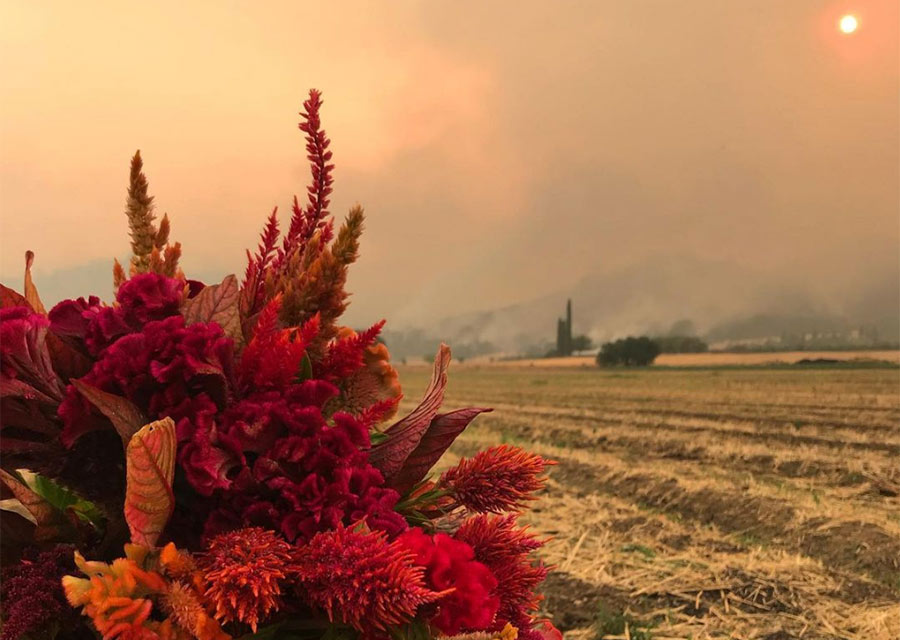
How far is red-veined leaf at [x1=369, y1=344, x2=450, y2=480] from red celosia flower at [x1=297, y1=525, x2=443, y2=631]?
0.55 ft

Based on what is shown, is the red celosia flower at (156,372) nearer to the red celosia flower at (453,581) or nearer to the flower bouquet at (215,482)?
the flower bouquet at (215,482)

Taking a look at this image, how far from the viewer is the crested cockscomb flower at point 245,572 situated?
0.76 meters

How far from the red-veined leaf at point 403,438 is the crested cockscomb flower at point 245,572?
19 centimetres

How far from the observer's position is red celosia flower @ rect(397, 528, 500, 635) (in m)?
0.84

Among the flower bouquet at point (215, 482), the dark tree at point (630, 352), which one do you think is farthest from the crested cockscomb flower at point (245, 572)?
the dark tree at point (630, 352)

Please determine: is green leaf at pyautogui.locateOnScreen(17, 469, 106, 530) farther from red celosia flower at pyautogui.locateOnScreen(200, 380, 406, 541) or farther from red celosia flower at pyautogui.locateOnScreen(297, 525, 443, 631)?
red celosia flower at pyautogui.locateOnScreen(297, 525, 443, 631)

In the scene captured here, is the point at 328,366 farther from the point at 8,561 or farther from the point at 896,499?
the point at 896,499

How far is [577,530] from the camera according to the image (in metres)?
4.34

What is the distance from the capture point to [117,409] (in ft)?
A: 2.64

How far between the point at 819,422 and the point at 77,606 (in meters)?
6.34

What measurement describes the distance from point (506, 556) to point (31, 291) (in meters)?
0.74

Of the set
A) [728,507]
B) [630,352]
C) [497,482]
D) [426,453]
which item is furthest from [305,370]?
[630,352]

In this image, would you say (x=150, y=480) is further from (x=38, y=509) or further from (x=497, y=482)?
(x=497, y=482)

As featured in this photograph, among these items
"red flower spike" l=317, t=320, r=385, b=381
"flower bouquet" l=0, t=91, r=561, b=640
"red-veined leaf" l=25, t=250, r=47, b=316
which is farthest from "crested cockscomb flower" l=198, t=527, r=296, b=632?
"red-veined leaf" l=25, t=250, r=47, b=316
